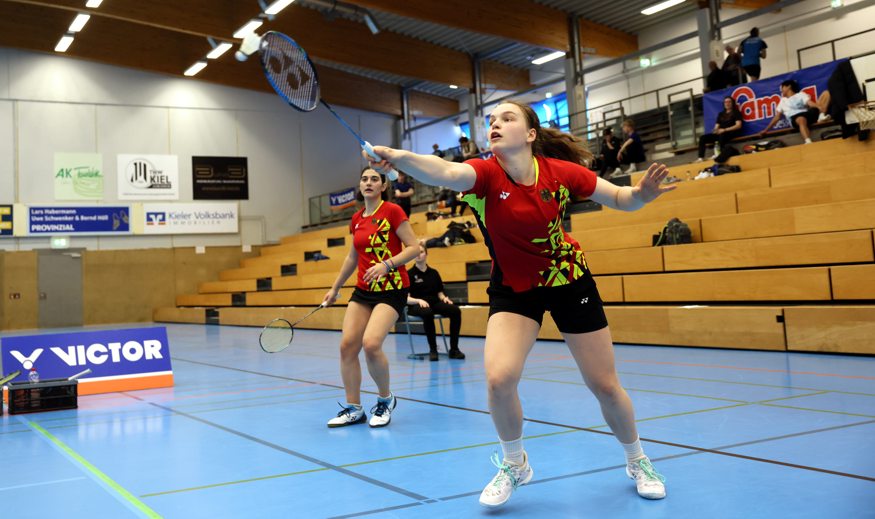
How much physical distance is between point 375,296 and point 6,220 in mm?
20148

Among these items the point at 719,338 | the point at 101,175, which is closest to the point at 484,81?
the point at 101,175

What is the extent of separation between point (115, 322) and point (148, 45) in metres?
8.65

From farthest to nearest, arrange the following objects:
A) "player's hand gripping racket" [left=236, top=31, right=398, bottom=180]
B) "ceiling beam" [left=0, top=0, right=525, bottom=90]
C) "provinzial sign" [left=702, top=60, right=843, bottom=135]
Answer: "ceiling beam" [left=0, top=0, right=525, bottom=90] < "provinzial sign" [left=702, top=60, right=843, bottom=135] < "player's hand gripping racket" [left=236, top=31, right=398, bottom=180]

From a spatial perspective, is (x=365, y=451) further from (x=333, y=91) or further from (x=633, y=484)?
(x=333, y=91)

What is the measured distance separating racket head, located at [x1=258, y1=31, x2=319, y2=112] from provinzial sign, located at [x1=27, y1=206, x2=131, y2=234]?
767 inches

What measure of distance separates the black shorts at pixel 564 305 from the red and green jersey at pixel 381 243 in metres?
1.91

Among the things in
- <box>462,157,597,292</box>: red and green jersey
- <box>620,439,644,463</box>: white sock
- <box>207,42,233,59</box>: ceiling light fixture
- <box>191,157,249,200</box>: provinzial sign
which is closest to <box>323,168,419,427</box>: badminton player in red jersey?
<box>462,157,597,292</box>: red and green jersey

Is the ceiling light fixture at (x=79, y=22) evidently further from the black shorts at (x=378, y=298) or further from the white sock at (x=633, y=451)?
the white sock at (x=633, y=451)

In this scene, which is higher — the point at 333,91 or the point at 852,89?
the point at 333,91

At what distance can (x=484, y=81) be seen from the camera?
78.7 feet

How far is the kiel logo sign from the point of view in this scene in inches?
244

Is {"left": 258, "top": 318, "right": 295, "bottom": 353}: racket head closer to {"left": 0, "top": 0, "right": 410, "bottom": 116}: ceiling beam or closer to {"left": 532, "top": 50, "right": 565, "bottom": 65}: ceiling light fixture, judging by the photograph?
{"left": 0, "top": 0, "right": 410, "bottom": 116}: ceiling beam

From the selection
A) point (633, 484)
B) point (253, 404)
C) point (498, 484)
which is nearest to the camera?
point (498, 484)

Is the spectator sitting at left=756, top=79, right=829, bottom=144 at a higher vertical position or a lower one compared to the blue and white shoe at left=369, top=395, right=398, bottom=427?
higher
